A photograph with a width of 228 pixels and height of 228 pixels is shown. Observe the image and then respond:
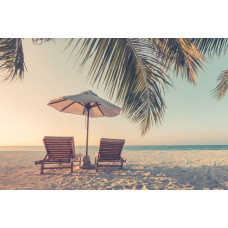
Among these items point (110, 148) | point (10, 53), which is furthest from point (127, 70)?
point (10, 53)

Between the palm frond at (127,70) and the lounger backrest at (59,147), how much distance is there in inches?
55.3

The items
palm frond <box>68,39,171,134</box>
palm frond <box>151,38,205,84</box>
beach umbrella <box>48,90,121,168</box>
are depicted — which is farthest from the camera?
beach umbrella <box>48,90,121,168</box>

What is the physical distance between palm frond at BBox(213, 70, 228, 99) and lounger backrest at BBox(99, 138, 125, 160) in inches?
138

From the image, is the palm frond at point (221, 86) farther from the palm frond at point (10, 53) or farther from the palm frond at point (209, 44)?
the palm frond at point (10, 53)

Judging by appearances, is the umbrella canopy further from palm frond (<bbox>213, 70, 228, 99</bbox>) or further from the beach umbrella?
palm frond (<bbox>213, 70, 228, 99</bbox>)

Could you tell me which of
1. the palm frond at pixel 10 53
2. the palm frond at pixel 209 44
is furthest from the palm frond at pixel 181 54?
the palm frond at pixel 10 53

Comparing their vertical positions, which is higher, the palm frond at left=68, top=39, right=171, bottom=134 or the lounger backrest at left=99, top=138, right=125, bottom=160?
the palm frond at left=68, top=39, right=171, bottom=134

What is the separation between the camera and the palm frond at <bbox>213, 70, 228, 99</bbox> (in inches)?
180

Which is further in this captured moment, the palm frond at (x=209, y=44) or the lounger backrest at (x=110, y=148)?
the lounger backrest at (x=110, y=148)

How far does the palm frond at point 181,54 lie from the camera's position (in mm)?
2600

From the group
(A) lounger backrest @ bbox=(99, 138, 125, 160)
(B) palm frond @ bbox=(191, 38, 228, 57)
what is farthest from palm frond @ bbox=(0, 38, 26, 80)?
(B) palm frond @ bbox=(191, 38, 228, 57)
